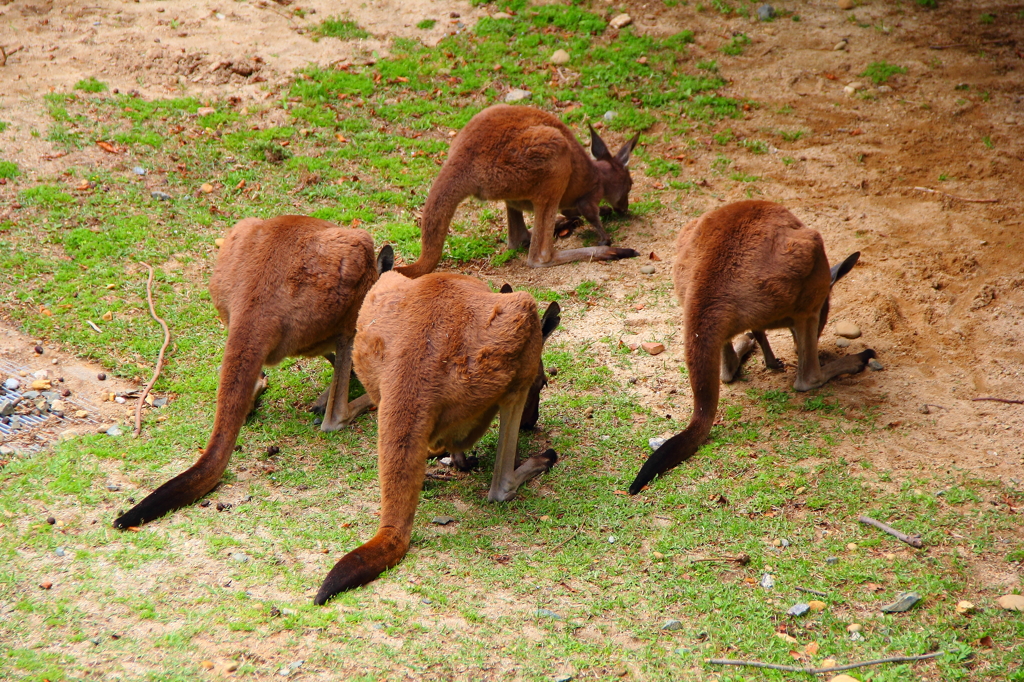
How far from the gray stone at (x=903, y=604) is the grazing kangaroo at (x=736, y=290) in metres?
1.41

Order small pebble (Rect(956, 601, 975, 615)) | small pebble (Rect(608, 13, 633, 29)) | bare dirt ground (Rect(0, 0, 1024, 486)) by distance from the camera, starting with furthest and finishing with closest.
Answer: small pebble (Rect(608, 13, 633, 29))
bare dirt ground (Rect(0, 0, 1024, 486))
small pebble (Rect(956, 601, 975, 615))

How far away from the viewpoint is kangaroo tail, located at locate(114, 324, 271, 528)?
4426mm

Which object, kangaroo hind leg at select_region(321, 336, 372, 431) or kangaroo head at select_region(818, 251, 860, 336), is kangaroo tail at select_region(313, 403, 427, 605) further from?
kangaroo head at select_region(818, 251, 860, 336)

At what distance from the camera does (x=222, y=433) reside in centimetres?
476

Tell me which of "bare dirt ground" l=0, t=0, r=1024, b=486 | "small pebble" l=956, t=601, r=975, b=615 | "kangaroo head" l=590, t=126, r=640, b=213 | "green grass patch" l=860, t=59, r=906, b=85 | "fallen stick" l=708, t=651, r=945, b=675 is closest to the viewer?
"fallen stick" l=708, t=651, r=945, b=675

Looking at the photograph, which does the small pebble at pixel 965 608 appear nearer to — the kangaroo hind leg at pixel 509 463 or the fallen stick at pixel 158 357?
the kangaroo hind leg at pixel 509 463

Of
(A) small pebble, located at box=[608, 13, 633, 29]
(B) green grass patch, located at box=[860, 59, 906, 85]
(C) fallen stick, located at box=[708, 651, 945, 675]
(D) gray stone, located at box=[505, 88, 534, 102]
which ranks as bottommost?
(C) fallen stick, located at box=[708, 651, 945, 675]

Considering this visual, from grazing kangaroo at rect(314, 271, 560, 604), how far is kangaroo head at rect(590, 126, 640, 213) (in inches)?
131

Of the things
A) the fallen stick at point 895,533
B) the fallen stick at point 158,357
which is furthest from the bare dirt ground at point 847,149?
the fallen stick at point 158,357

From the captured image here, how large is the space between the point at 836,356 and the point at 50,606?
196 inches

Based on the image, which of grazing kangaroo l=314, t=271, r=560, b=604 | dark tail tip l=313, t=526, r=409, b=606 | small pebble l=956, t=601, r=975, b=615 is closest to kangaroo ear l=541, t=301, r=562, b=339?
grazing kangaroo l=314, t=271, r=560, b=604

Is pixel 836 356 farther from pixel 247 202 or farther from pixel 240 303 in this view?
pixel 247 202

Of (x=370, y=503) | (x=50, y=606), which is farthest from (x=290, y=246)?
(x=50, y=606)

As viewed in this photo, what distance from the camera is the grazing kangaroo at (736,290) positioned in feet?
16.5
